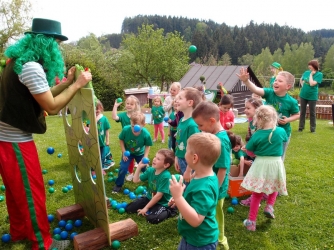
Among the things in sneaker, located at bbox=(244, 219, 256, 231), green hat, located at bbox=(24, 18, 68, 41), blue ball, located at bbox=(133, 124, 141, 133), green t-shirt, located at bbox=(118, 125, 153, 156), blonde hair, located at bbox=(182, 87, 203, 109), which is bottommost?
sneaker, located at bbox=(244, 219, 256, 231)

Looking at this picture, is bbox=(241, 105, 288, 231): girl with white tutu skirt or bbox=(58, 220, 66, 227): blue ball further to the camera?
bbox=(58, 220, 66, 227): blue ball

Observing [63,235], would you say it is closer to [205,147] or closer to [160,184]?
[160,184]

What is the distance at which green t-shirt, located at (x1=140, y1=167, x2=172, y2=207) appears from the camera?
4.05 meters

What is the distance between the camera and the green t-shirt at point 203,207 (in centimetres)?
218

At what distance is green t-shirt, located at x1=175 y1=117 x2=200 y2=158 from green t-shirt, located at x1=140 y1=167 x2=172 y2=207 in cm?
36

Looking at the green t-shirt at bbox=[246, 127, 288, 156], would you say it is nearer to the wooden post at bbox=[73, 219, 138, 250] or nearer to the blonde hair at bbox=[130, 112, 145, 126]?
the wooden post at bbox=[73, 219, 138, 250]

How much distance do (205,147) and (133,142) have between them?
318 centimetres

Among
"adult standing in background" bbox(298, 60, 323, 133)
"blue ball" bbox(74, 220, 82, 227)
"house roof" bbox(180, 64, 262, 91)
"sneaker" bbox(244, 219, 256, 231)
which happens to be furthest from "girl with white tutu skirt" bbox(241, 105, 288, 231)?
"house roof" bbox(180, 64, 262, 91)

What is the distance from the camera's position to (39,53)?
9.36 feet

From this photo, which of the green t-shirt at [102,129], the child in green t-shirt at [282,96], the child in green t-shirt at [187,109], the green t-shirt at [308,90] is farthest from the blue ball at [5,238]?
the green t-shirt at [308,90]

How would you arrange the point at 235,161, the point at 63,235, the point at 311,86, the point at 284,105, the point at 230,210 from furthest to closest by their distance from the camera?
1. the point at 311,86
2. the point at 235,161
3. the point at 284,105
4. the point at 230,210
5. the point at 63,235

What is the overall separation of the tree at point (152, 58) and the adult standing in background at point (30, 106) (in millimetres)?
41757

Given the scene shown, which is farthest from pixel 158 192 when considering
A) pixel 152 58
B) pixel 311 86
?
pixel 152 58

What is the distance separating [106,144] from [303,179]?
Answer: 13.4 feet
